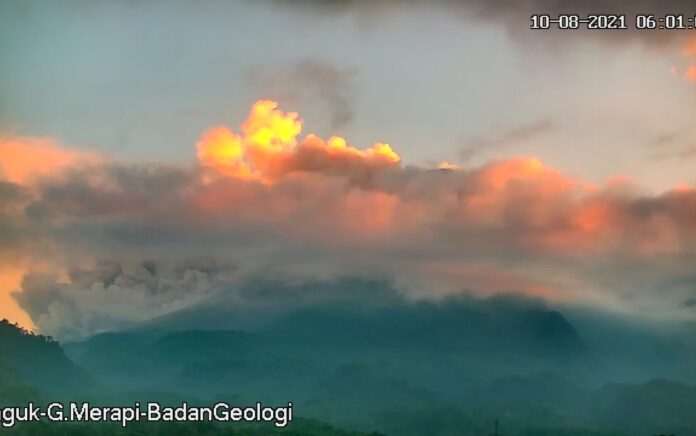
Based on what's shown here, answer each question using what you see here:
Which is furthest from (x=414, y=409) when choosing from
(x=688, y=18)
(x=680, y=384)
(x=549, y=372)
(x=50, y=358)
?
(x=688, y=18)

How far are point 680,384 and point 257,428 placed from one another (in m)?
4.02

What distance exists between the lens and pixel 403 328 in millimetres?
8180

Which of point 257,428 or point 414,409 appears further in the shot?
point 414,409

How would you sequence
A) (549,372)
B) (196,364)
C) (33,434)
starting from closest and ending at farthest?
(33,434), (196,364), (549,372)

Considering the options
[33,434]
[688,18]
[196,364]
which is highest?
[688,18]

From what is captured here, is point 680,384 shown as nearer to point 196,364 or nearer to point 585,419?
point 585,419

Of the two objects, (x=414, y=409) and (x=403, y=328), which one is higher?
(x=403, y=328)

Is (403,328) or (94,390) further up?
(403,328)

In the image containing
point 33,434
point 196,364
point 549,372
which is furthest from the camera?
point 549,372

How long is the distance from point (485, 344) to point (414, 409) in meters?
0.94

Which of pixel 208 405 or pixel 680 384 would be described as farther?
pixel 680 384

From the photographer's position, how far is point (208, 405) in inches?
295

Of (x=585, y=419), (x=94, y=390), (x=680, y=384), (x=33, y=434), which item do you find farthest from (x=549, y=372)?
(x=33, y=434)

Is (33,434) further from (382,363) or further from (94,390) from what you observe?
(382,363)
